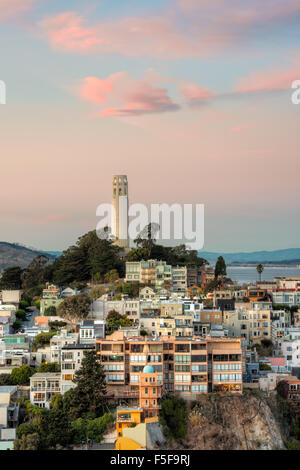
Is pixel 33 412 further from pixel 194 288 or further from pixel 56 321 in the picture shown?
pixel 194 288

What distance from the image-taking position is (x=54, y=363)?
96.6ft

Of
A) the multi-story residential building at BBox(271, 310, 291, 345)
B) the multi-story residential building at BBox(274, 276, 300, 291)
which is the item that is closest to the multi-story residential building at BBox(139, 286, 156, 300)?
the multi-story residential building at BBox(271, 310, 291, 345)

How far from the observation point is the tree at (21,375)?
94.1 feet

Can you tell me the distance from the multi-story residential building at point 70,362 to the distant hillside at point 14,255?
221 ft

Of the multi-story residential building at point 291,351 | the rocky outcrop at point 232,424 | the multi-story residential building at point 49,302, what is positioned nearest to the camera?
the rocky outcrop at point 232,424

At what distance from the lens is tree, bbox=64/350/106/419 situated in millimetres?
25953

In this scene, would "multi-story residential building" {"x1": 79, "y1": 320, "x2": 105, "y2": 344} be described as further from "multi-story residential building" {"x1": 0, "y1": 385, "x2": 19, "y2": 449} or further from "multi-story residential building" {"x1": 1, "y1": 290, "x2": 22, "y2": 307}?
"multi-story residential building" {"x1": 1, "y1": 290, "x2": 22, "y2": 307}

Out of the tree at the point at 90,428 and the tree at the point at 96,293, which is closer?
the tree at the point at 90,428

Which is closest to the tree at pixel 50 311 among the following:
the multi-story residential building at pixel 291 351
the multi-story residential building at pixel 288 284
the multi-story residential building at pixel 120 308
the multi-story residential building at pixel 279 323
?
the multi-story residential building at pixel 120 308

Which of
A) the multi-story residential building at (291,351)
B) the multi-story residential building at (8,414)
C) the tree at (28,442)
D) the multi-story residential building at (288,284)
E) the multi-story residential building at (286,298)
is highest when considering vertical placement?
the multi-story residential building at (288,284)

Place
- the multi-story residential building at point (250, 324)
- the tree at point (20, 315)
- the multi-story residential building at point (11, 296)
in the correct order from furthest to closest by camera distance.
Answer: the multi-story residential building at point (11, 296) < the tree at point (20, 315) < the multi-story residential building at point (250, 324)

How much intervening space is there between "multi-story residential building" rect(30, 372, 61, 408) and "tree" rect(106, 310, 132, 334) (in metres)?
5.12

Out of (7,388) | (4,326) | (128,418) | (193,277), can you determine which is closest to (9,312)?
(4,326)

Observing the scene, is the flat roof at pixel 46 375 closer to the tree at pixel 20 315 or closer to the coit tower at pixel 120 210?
the tree at pixel 20 315
